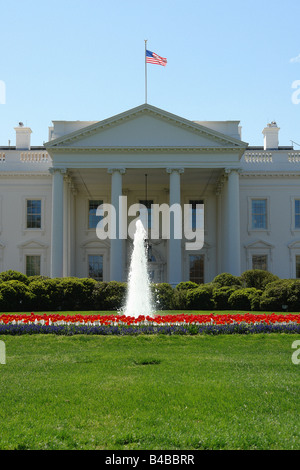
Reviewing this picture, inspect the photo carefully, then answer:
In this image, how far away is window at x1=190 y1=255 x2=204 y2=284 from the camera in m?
41.7

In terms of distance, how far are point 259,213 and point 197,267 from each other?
6.30m

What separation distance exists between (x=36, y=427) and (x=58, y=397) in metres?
1.55

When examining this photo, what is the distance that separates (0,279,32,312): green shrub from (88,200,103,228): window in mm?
14573

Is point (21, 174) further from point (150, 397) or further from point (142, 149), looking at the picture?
point (150, 397)

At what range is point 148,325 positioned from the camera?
15.8 meters

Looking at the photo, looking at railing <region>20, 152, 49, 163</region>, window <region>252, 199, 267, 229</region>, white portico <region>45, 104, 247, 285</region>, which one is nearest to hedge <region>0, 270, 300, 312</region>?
white portico <region>45, 104, 247, 285</region>

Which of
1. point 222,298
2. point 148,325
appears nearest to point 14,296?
point 222,298

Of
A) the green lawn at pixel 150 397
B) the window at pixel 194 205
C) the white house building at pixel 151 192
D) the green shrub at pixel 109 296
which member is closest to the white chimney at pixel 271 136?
the white house building at pixel 151 192

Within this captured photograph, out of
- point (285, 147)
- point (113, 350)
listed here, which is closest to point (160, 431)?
point (113, 350)

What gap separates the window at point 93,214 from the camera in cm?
4194

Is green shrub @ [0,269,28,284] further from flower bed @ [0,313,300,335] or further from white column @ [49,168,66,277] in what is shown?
flower bed @ [0,313,300,335]

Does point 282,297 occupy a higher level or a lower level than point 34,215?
lower

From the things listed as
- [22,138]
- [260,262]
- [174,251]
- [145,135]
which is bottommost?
[260,262]
